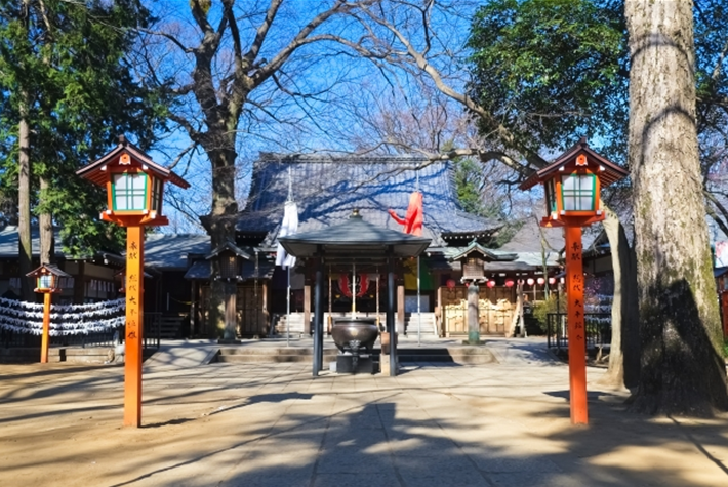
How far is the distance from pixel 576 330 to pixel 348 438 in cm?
300

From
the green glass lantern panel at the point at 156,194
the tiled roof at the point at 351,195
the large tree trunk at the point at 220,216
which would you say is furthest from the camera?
the tiled roof at the point at 351,195

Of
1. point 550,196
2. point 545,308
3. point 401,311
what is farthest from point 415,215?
point 550,196

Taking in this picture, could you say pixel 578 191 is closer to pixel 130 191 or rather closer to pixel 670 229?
pixel 670 229

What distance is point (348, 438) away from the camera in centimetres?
665

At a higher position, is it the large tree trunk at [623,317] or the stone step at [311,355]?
the large tree trunk at [623,317]

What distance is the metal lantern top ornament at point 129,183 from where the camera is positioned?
25.0ft

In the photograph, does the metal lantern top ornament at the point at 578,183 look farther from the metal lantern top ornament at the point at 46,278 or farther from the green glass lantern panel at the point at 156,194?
the metal lantern top ornament at the point at 46,278

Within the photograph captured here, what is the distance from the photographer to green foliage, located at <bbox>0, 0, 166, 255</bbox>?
50.0 ft

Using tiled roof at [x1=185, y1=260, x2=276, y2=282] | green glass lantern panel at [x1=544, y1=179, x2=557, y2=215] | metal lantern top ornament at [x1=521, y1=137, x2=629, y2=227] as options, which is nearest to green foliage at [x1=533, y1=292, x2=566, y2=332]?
tiled roof at [x1=185, y1=260, x2=276, y2=282]

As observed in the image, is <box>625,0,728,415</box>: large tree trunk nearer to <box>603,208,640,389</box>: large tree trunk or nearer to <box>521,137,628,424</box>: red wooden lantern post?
<box>521,137,628,424</box>: red wooden lantern post

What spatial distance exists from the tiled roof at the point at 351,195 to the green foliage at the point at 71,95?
25.7ft

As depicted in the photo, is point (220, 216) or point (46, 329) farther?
point (220, 216)

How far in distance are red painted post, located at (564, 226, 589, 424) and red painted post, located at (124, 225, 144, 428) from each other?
4964 mm

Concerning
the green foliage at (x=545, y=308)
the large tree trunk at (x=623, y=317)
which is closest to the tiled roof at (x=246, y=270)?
the green foliage at (x=545, y=308)
